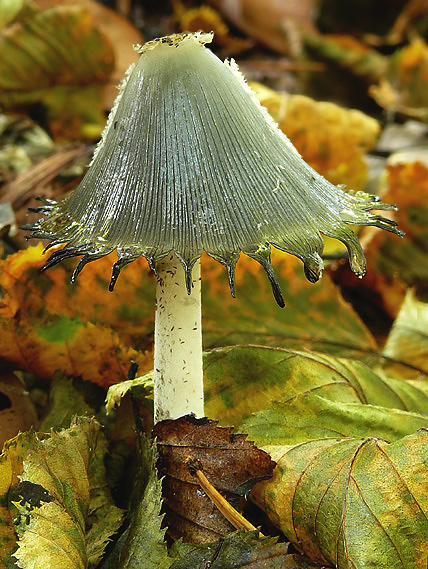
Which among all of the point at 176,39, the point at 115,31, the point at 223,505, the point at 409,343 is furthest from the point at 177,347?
the point at 115,31

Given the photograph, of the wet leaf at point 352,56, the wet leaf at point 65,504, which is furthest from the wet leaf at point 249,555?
the wet leaf at point 352,56

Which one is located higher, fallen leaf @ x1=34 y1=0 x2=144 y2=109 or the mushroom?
fallen leaf @ x1=34 y1=0 x2=144 y2=109

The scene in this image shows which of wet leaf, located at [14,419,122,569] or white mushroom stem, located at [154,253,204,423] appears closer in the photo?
wet leaf, located at [14,419,122,569]

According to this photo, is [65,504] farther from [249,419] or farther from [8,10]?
[8,10]

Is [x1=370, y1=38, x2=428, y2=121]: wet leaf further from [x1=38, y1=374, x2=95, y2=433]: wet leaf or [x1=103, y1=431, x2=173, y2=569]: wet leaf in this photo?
[x1=103, y1=431, x2=173, y2=569]: wet leaf

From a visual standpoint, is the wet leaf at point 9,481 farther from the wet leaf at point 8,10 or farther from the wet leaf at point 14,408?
the wet leaf at point 8,10

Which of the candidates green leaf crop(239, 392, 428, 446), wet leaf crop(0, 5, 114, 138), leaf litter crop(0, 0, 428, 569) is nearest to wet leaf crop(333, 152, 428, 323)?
leaf litter crop(0, 0, 428, 569)
